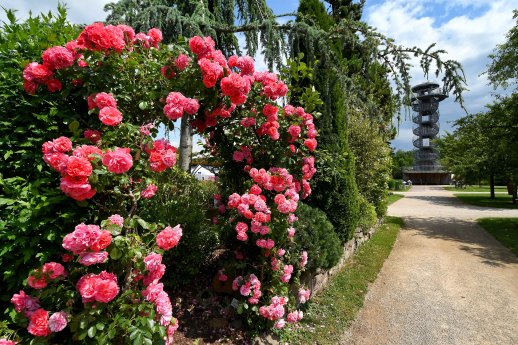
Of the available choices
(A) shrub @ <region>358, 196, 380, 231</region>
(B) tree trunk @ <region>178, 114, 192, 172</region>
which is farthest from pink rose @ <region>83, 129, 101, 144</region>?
(A) shrub @ <region>358, 196, 380, 231</region>

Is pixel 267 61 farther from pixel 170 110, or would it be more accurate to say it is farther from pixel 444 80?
pixel 170 110

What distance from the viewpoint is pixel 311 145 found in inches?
138

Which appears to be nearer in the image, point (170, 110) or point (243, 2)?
point (170, 110)

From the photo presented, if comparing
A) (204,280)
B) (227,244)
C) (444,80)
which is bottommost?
(204,280)

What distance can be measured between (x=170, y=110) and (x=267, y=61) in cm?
327

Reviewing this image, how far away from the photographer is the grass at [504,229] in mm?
8042

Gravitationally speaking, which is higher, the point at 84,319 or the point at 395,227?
the point at 84,319

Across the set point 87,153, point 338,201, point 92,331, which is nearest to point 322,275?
point 338,201

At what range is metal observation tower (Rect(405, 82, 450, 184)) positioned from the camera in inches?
2372

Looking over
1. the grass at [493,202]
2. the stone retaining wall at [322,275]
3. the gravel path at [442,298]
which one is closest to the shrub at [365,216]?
the stone retaining wall at [322,275]

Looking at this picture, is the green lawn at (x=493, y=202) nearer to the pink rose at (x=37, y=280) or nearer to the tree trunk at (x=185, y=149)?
the tree trunk at (x=185, y=149)

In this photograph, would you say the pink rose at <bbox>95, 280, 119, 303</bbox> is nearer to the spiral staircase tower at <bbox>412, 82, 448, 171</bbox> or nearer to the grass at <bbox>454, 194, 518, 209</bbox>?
the grass at <bbox>454, 194, 518, 209</bbox>

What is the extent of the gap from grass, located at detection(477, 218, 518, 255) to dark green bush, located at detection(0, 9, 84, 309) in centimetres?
958

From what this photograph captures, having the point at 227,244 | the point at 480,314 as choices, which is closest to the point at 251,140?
the point at 227,244
